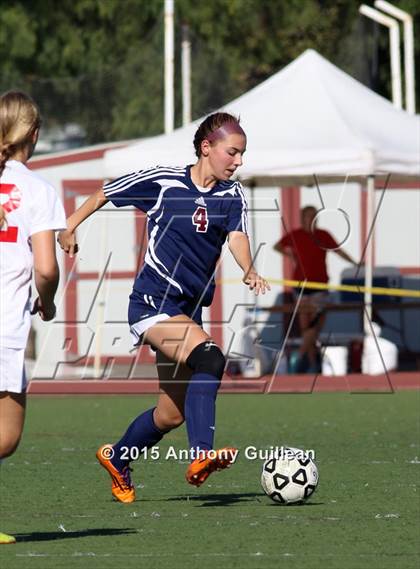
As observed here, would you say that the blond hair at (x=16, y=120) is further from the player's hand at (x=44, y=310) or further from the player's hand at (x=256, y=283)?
the player's hand at (x=256, y=283)

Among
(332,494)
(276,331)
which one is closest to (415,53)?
(276,331)

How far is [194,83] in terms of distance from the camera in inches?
1013

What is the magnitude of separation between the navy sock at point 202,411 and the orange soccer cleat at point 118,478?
695 millimetres

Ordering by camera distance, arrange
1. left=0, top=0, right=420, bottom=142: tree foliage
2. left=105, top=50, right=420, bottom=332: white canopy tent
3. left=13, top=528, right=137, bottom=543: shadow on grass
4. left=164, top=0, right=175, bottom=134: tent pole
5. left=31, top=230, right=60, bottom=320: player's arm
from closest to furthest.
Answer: left=31, top=230, right=60, bottom=320: player's arm
left=13, top=528, right=137, bottom=543: shadow on grass
left=105, top=50, right=420, bottom=332: white canopy tent
left=164, top=0, right=175, bottom=134: tent pole
left=0, top=0, right=420, bottom=142: tree foliage

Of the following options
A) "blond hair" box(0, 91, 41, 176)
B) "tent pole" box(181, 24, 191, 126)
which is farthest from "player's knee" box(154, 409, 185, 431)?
"tent pole" box(181, 24, 191, 126)

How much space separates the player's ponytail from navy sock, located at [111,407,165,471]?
1472 mm

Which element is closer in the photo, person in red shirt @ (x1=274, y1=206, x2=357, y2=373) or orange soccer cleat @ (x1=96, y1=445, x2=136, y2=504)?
orange soccer cleat @ (x1=96, y1=445, x2=136, y2=504)

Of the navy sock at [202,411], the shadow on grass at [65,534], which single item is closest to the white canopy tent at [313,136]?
the navy sock at [202,411]

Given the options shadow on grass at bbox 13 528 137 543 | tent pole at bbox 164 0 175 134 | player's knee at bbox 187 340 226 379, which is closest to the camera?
shadow on grass at bbox 13 528 137 543

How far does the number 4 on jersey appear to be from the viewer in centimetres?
807

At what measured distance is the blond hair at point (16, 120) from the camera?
19.9 ft

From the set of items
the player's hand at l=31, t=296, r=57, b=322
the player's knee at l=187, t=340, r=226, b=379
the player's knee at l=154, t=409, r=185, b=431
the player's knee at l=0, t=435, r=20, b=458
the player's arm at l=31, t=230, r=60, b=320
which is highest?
the player's arm at l=31, t=230, r=60, b=320

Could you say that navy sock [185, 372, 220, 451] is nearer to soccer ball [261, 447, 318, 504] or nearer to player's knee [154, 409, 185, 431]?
player's knee [154, 409, 185, 431]

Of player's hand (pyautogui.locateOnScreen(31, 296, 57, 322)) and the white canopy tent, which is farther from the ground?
the white canopy tent
